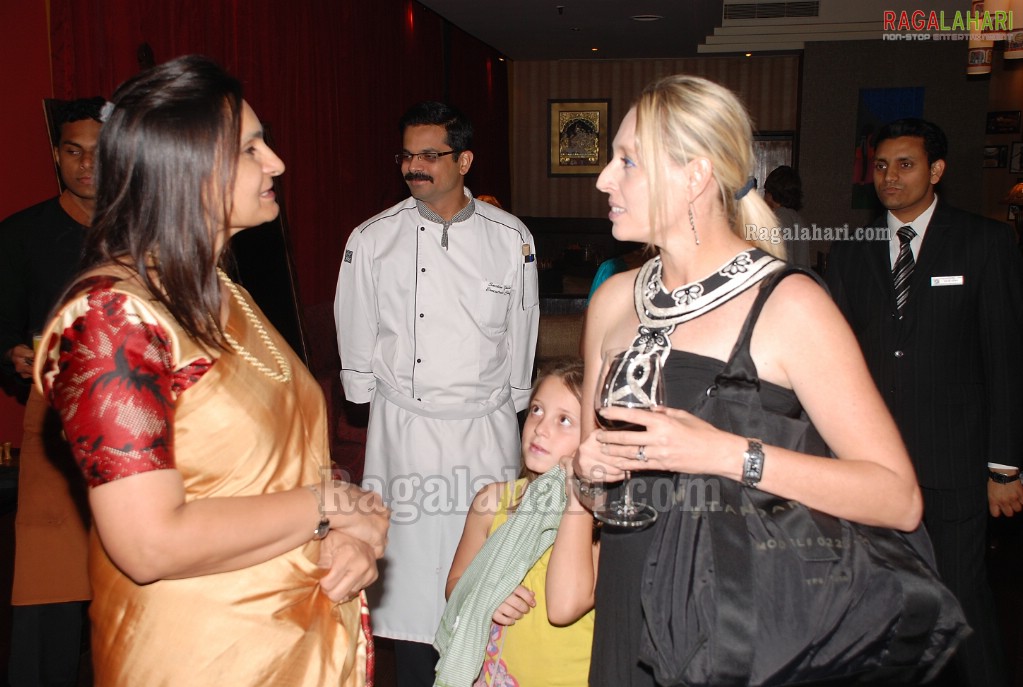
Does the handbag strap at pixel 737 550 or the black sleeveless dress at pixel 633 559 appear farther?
the black sleeveless dress at pixel 633 559

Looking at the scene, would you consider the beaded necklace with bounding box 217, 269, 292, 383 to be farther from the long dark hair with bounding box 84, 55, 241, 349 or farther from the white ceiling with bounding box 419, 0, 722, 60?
the white ceiling with bounding box 419, 0, 722, 60

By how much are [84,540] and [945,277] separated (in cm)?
304

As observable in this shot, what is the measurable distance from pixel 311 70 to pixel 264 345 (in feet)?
15.8

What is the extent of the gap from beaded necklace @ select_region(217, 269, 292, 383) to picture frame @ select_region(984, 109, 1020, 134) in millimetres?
11631

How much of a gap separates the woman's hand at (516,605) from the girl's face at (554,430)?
1.00ft

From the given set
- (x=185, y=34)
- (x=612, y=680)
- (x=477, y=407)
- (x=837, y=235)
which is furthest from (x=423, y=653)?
(x=837, y=235)

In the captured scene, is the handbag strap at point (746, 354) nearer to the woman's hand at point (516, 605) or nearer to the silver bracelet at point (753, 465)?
the silver bracelet at point (753, 465)

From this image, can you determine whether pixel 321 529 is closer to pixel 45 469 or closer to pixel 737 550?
pixel 737 550

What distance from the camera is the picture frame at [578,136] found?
12.8 meters

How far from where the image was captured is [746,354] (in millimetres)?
1338

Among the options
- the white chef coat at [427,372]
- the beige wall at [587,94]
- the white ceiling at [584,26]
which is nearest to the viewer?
the white chef coat at [427,372]

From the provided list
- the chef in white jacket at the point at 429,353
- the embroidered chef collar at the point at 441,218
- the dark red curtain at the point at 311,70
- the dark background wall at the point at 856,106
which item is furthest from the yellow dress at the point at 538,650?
the dark background wall at the point at 856,106

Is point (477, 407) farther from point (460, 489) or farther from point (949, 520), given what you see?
point (949, 520)

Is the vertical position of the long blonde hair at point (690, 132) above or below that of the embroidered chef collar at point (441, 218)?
above
